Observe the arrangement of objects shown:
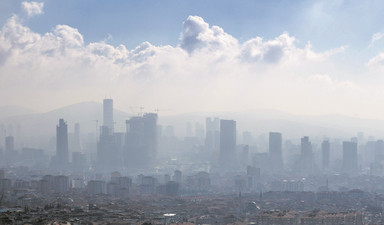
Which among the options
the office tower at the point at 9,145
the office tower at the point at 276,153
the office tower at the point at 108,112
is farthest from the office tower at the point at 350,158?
the office tower at the point at 9,145

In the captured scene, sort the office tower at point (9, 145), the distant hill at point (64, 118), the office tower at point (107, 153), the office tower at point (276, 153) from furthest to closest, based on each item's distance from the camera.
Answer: the distant hill at point (64, 118)
the office tower at point (9, 145)
the office tower at point (107, 153)
the office tower at point (276, 153)

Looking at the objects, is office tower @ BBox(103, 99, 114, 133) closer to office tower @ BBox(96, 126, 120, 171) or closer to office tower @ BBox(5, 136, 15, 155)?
office tower @ BBox(5, 136, 15, 155)

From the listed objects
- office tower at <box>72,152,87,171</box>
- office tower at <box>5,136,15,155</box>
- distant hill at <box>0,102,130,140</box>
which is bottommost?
office tower at <box>72,152,87,171</box>

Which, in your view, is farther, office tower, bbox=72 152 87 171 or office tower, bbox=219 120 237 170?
office tower, bbox=219 120 237 170

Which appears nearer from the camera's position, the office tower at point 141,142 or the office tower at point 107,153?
the office tower at point 107,153

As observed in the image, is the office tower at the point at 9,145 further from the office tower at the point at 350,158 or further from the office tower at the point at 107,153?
the office tower at the point at 350,158

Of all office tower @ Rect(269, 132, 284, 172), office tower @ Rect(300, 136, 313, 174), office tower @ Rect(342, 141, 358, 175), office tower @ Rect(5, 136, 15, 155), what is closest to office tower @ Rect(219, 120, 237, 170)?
office tower @ Rect(269, 132, 284, 172)

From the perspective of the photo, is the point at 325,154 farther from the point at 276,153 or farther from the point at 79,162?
the point at 79,162

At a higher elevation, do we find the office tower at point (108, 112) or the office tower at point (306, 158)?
the office tower at point (108, 112)
